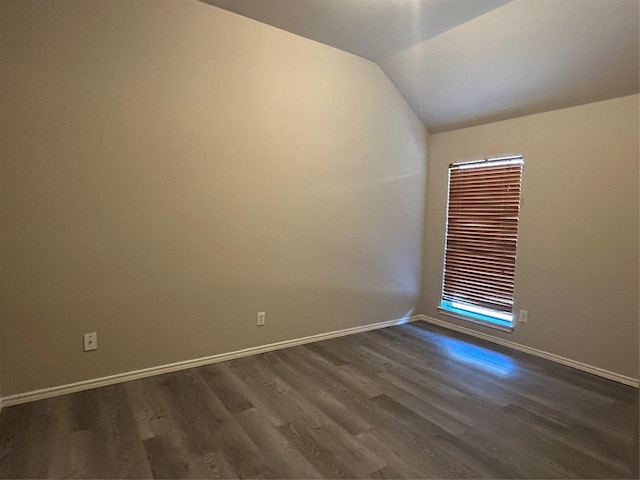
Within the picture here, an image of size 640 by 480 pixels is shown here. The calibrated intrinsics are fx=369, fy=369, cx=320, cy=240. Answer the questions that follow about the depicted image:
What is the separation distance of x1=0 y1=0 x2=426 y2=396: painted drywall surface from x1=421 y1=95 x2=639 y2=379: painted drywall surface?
1.45 metres

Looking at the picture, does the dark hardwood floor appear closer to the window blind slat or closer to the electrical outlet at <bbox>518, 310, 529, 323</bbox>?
the electrical outlet at <bbox>518, 310, 529, 323</bbox>

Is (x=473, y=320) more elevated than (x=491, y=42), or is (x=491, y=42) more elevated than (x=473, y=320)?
(x=491, y=42)

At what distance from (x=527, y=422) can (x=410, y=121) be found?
3116mm

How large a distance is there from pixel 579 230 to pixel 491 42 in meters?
1.71

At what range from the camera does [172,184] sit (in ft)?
8.94

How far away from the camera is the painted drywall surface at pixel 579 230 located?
283 cm

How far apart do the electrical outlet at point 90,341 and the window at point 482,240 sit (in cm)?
340

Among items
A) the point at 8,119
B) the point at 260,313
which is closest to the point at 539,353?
the point at 260,313

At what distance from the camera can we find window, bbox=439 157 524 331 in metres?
3.59

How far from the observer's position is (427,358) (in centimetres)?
321

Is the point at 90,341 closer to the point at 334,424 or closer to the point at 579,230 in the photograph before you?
the point at 334,424

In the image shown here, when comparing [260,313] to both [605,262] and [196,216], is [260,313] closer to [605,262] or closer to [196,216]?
[196,216]

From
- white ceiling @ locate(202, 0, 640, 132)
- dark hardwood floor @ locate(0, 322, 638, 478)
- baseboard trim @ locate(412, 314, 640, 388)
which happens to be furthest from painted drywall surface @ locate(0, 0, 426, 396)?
baseboard trim @ locate(412, 314, 640, 388)

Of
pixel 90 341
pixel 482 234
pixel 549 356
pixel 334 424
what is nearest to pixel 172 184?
pixel 90 341
